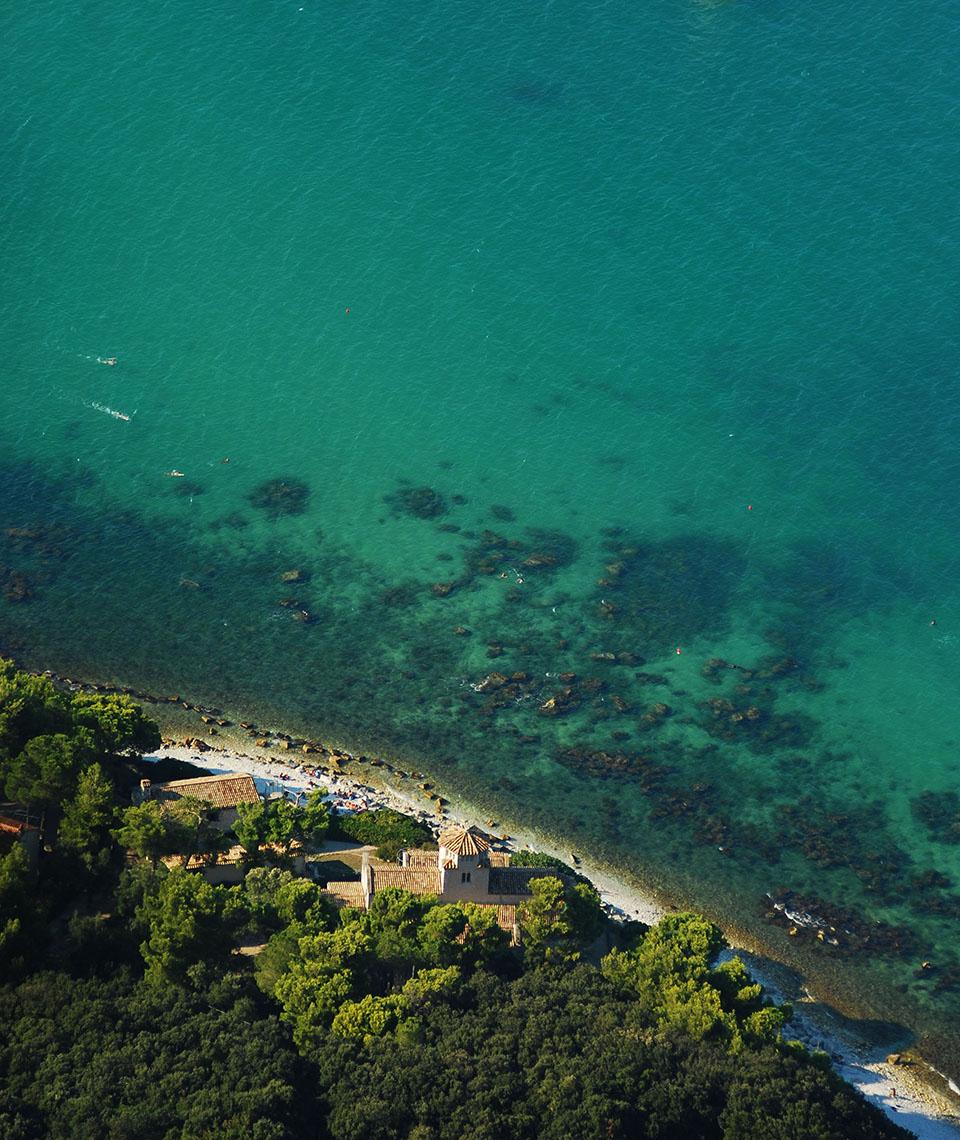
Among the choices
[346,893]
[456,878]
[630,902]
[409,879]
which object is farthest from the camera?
[630,902]

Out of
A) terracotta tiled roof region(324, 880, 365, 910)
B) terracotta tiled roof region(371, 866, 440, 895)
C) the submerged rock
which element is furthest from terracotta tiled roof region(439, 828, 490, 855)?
the submerged rock

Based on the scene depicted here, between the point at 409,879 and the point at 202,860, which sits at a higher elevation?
the point at 409,879

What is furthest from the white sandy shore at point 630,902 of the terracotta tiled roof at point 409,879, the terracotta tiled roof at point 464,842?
the terracotta tiled roof at point 464,842

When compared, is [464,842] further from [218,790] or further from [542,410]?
[542,410]

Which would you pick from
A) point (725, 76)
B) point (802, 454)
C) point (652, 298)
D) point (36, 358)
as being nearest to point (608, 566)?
point (802, 454)

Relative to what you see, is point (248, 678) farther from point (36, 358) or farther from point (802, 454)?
point (802, 454)

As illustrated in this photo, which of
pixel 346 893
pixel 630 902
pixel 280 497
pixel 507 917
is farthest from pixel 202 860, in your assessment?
pixel 280 497
